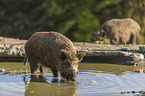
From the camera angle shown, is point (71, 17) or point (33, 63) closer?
point (33, 63)

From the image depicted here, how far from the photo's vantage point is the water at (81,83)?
5863 mm

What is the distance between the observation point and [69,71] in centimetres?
658

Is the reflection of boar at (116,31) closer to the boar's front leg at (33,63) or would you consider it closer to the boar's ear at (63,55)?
the boar's front leg at (33,63)

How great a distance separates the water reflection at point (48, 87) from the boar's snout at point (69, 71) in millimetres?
187

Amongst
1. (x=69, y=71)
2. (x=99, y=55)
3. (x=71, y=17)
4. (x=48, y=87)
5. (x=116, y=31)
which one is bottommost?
(x=48, y=87)

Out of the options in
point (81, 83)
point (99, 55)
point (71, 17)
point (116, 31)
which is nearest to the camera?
point (81, 83)

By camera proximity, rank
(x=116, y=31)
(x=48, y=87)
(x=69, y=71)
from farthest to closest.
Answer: (x=116, y=31), (x=69, y=71), (x=48, y=87)

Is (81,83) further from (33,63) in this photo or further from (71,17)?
(71,17)

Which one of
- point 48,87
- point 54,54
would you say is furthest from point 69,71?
point 54,54

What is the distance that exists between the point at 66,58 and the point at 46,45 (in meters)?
1.00

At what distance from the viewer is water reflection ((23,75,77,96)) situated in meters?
5.85

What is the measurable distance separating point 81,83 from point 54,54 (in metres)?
1.00

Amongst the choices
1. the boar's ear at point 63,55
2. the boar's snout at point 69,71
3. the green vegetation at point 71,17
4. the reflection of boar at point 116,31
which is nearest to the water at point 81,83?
the boar's snout at point 69,71

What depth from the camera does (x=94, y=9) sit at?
24750 mm
